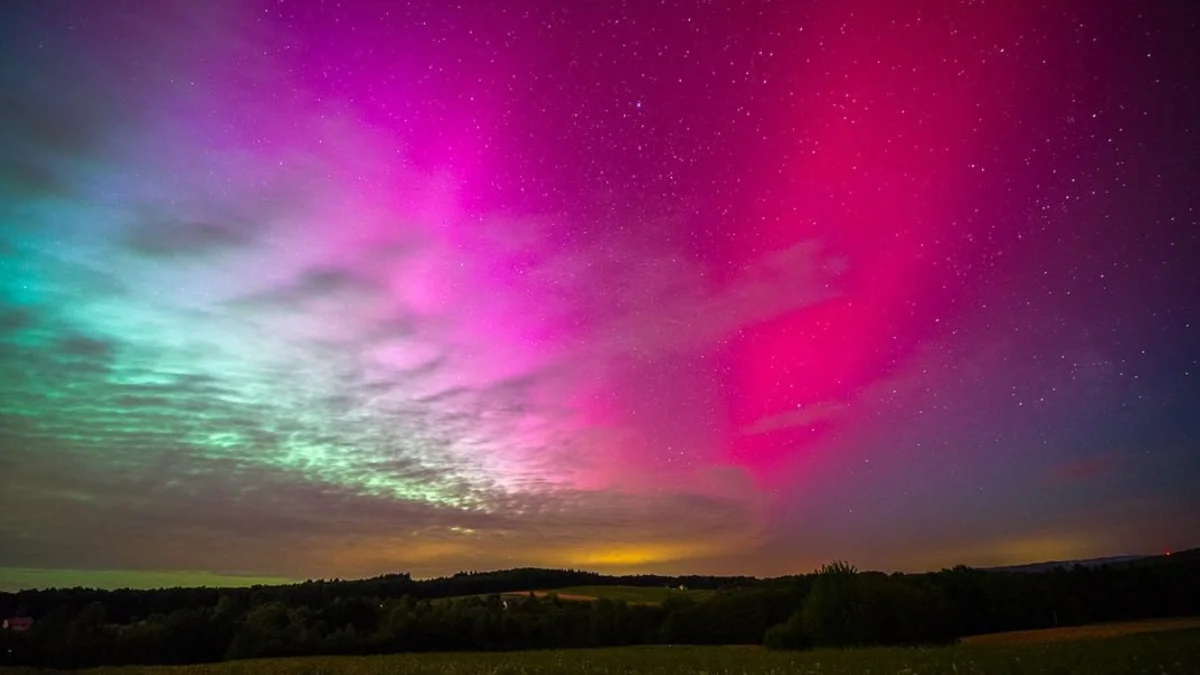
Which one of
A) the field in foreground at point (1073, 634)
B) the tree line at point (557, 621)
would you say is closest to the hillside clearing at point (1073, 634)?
the field in foreground at point (1073, 634)

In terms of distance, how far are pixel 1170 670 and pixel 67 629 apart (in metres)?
101

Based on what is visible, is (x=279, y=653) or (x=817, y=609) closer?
(x=817, y=609)

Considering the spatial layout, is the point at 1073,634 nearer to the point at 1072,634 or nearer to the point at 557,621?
the point at 1072,634

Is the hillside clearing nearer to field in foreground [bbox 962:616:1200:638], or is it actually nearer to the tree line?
field in foreground [bbox 962:616:1200:638]

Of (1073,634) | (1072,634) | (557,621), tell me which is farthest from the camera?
(557,621)

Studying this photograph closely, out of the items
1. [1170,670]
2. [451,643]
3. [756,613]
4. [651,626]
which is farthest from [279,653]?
[1170,670]

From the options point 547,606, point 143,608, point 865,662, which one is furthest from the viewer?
point 143,608

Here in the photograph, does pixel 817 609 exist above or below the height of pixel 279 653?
above

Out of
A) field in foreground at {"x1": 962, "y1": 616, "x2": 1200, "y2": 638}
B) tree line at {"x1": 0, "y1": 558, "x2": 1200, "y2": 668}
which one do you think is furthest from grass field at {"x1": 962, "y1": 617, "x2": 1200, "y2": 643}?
tree line at {"x1": 0, "y1": 558, "x2": 1200, "y2": 668}

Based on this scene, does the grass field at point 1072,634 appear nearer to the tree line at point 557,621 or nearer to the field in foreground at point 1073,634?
the field in foreground at point 1073,634

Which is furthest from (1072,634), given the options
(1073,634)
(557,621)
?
(557,621)

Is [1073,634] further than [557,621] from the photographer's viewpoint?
No

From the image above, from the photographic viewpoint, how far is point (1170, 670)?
1605cm

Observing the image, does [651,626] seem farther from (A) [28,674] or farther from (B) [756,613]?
(A) [28,674]
